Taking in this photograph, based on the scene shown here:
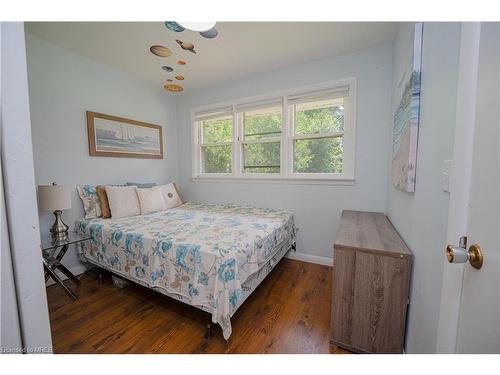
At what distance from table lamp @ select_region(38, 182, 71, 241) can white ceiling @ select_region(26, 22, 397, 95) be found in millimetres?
1481

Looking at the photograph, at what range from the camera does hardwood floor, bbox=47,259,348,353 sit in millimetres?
1289

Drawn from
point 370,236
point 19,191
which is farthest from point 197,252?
point 370,236

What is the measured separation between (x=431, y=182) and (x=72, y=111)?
3278mm

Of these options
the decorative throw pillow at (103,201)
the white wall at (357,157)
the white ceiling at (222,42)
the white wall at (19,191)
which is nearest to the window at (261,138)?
the white wall at (357,157)

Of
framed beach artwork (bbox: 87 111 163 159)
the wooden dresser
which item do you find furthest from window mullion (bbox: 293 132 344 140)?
framed beach artwork (bbox: 87 111 163 159)

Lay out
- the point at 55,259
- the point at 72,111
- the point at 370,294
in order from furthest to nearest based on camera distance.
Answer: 1. the point at 72,111
2. the point at 55,259
3. the point at 370,294

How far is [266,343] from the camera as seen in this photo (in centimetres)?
132

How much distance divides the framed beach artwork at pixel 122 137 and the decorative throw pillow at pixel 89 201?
0.44 m

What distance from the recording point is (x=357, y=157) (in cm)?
227

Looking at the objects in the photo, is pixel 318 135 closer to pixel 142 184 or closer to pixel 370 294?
pixel 370 294
